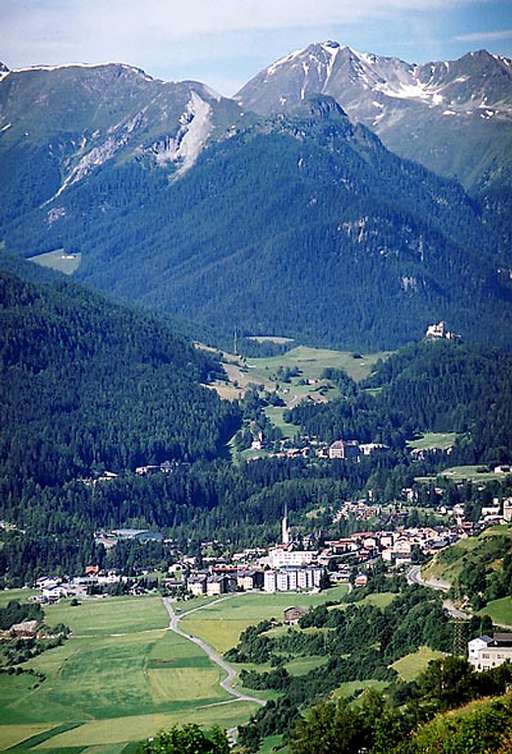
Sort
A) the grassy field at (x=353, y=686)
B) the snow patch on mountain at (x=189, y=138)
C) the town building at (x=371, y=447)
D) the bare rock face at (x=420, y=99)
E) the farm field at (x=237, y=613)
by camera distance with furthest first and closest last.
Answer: the bare rock face at (x=420, y=99)
the snow patch on mountain at (x=189, y=138)
the town building at (x=371, y=447)
the farm field at (x=237, y=613)
the grassy field at (x=353, y=686)

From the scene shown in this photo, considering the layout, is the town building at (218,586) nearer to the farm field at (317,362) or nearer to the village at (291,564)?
the village at (291,564)

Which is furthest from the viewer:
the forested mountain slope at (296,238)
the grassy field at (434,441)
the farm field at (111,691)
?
the forested mountain slope at (296,238)

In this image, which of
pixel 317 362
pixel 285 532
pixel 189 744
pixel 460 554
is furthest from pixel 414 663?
pixel 317 362

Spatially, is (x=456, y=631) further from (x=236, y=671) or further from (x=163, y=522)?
(x=163, y=522)

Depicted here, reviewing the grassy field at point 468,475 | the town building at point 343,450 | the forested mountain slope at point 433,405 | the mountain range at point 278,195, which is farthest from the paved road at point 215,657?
the mountain range at point 278,195

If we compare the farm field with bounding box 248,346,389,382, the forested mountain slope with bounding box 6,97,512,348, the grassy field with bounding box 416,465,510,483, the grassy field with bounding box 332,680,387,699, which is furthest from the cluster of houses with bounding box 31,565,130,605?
the forested mountain slope with bounding box 6,97,512,348

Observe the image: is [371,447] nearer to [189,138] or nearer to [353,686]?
[353,686]

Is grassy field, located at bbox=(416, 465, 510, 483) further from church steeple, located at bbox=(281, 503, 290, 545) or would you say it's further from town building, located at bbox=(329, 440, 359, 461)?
church steeple, located at bbox=(281, 503, 290, 545)

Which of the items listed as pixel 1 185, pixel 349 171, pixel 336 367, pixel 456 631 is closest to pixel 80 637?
pixel 456 631
